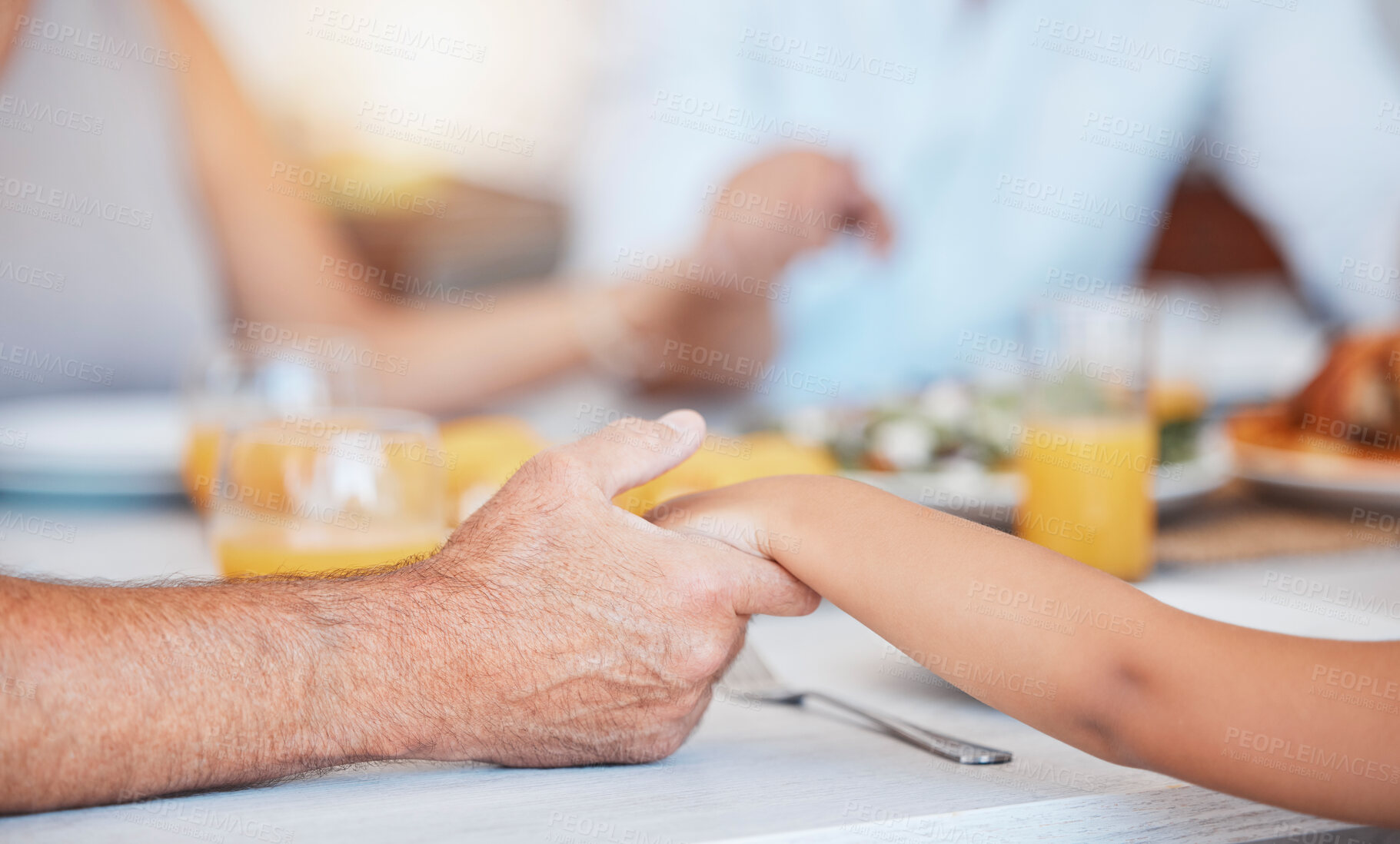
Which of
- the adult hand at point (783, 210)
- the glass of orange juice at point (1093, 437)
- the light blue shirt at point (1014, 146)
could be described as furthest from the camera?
the light blue shirt at point (1014, 146)

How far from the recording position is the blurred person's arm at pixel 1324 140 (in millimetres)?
2496

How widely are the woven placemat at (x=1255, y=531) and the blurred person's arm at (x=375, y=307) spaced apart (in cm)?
92

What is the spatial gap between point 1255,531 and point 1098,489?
0.83 feet

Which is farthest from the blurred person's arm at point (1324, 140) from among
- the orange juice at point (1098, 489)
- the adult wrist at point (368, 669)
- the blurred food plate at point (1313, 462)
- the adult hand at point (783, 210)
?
the adult wrist at point (368, 669)

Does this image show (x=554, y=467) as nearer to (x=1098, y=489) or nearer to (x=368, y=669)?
(x=368, y=669)

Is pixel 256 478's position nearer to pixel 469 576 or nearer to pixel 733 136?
pixel 469 576

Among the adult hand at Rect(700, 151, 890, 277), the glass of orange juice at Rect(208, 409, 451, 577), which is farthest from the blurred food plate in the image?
the glass of orange juice at Rect(208, 409, 451, 577)

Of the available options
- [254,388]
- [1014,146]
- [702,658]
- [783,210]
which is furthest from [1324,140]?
[702,658]

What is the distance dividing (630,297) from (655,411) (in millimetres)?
503

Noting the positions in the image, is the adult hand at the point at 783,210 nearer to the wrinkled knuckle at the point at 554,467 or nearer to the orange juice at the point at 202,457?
the orange juice at the point at 202,457

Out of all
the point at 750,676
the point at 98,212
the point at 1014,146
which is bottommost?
the point at 750,676

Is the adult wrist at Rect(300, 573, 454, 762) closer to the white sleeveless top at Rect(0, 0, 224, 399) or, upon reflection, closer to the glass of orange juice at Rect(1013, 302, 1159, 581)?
the glass of orange juice at Rect(1013, 302, 1159, 581)

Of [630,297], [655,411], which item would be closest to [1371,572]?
[630,297]

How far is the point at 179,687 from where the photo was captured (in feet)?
1.34
